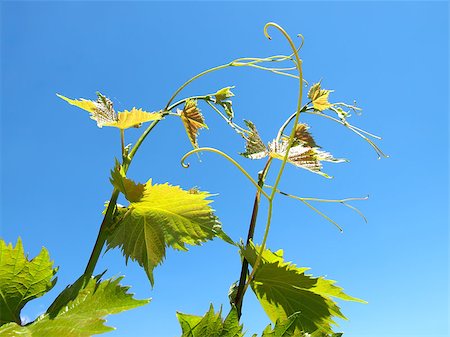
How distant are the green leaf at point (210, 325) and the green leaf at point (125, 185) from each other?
0.24 meters

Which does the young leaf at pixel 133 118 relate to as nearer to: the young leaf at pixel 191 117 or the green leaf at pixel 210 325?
the young leaf at pixel 191 117

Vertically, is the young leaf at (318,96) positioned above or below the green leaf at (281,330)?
above

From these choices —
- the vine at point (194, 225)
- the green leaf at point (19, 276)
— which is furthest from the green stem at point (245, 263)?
the green leaf at point (19, 276)

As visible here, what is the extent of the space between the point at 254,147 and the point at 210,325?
13.5 inches

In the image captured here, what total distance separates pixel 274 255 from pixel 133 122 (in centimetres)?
27

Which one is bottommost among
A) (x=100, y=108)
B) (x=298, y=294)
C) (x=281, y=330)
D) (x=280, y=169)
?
(x=281, y=330)

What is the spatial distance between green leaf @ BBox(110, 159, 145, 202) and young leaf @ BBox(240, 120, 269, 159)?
0.51 ft

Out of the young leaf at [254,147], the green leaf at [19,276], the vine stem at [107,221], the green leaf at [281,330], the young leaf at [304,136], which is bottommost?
the green leaf at [281,330]

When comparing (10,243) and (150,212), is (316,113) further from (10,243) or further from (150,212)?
(10,243)

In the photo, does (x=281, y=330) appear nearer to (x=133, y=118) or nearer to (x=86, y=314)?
(x=86, y=314)

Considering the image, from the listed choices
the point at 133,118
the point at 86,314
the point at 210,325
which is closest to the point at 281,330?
the point at 210,325

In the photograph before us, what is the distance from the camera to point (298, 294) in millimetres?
740

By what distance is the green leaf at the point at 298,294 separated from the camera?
28.3 inches

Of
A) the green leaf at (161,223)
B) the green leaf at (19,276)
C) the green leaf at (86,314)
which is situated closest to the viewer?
the green leaf at (86,314)
